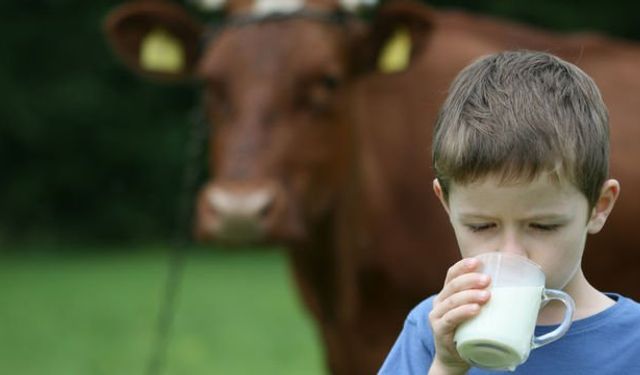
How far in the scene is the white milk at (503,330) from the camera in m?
2.23

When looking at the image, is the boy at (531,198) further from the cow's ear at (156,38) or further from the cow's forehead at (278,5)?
the cow's ear at (156,38)

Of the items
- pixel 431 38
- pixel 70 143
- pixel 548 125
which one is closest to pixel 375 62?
pixel 431 38

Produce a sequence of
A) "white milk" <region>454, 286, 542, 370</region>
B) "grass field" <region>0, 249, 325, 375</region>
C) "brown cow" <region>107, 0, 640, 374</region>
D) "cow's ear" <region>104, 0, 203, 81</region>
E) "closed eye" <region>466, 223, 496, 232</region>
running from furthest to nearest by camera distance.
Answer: "grass field" <region>0, 249, 325, 375</region>
"cow's ear" <region>104, 0, 203, 81</region>
"brown cow" <region>107, 0, 640, 374</region>
"closed eye" <region>466, 223, 496, 232</region>
"white milk" <region>454, 286, 542, 370</region>

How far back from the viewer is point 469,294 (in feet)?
7.45

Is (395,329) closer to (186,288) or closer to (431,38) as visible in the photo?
(431,38)

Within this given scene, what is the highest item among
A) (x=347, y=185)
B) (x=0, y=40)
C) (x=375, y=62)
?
(x=375, y=62)

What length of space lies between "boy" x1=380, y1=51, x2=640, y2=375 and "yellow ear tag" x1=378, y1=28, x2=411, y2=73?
2893 mm

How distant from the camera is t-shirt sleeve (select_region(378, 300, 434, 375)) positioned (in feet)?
8.20

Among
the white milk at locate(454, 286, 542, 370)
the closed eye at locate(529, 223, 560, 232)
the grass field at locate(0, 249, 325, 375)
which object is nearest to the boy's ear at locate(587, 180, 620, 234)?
the closed eye at locate(529, 223, 560, 232)

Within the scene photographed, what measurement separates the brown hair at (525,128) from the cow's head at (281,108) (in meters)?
2.24

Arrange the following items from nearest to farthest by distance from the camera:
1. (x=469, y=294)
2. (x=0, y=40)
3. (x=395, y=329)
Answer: (x=469, y=294), (x=395, y=329), (x=0, y=40)

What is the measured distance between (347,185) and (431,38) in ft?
2.43

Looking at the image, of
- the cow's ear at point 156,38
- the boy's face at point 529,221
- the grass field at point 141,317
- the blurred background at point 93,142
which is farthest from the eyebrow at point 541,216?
the blurred background at point 93,142

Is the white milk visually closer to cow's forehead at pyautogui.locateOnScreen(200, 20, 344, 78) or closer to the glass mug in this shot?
the glass mug
